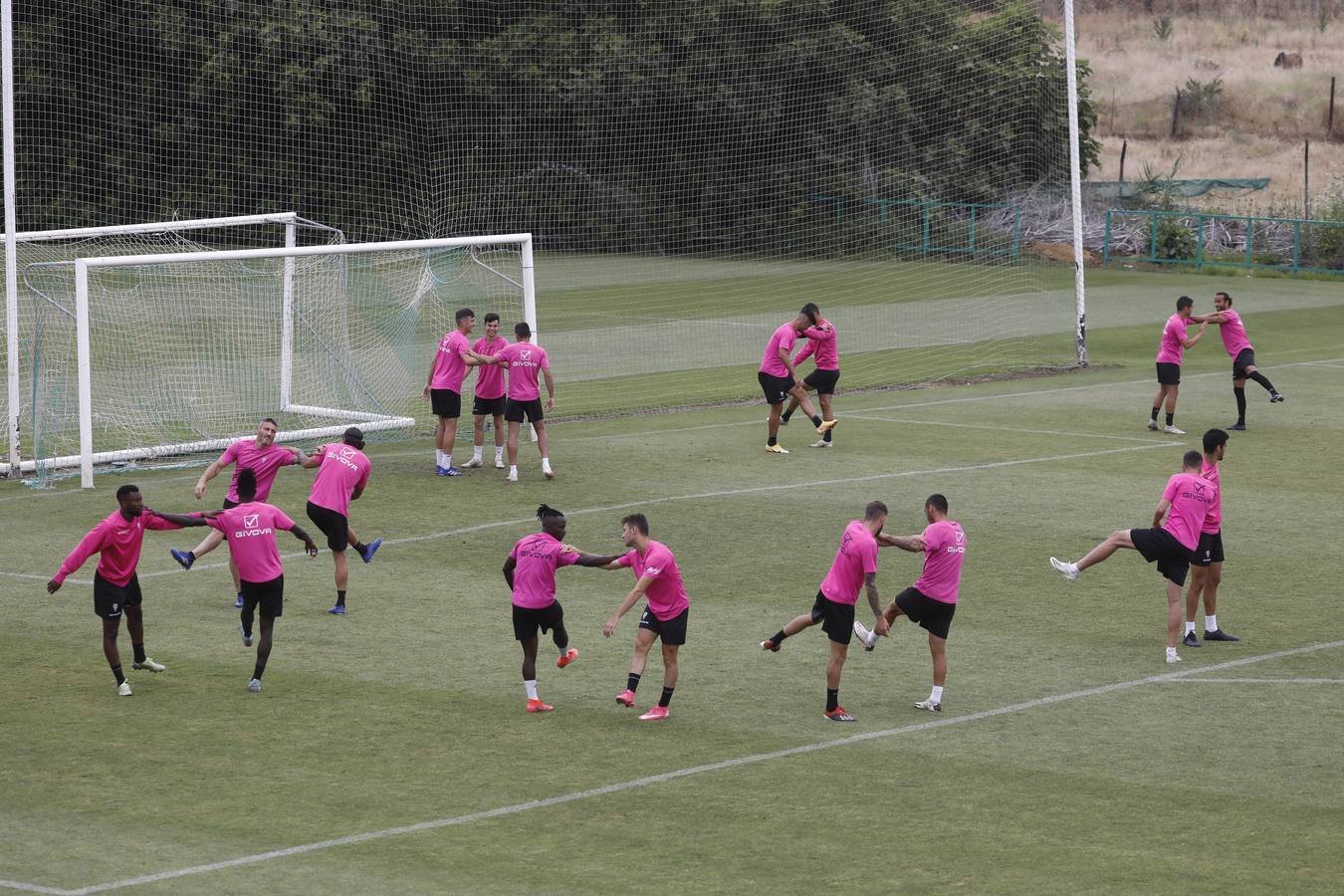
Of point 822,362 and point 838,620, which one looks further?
point 822,362

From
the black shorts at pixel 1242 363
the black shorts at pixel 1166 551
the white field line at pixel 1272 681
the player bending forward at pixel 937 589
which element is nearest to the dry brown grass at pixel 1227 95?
the black shorts at pixel 1242 363

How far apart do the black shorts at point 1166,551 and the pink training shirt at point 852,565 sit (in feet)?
9.73

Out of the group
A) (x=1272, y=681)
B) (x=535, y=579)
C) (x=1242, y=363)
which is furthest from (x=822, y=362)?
(x=535, y=579)

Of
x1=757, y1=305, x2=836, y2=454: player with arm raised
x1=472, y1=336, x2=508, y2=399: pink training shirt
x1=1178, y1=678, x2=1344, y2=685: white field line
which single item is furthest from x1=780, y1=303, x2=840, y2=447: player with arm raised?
x1=1178, y1=678, x2=1344, y2=685: white field line

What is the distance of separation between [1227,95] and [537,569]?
7202 cm

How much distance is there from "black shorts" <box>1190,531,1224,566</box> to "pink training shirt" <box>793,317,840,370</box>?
10310 millimetres

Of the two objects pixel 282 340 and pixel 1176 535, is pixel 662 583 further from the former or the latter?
pixel 282 340

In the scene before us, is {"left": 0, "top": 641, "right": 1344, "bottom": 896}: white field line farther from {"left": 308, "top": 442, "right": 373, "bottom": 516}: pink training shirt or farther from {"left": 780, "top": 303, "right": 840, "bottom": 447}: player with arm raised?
{"left": 780, "top": 303, "right": 840, "bottom": 447}: player with arm raised

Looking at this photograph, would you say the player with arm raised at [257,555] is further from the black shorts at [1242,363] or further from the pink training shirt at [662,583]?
the black shorts at [1242,363]

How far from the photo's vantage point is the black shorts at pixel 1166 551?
14.7 metres

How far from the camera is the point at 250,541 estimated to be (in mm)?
13586

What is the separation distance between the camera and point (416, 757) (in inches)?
476

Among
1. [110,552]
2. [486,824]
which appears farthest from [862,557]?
[110,552]

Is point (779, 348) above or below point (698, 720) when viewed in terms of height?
above
